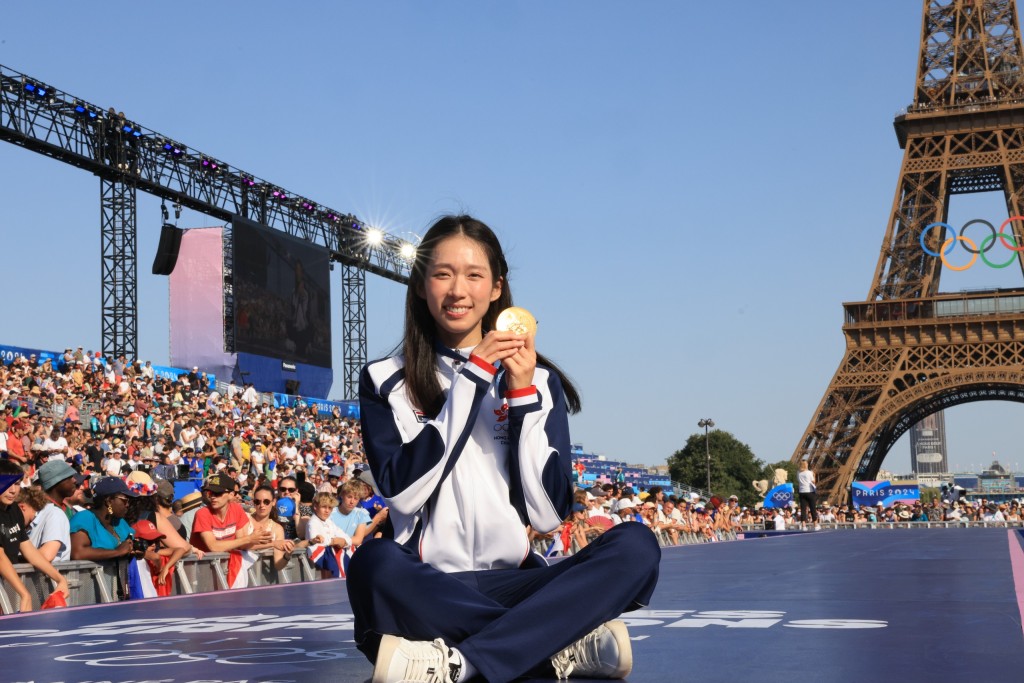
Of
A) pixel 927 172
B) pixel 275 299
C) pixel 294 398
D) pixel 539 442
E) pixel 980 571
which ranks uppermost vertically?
pixel 927 172

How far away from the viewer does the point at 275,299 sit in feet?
110

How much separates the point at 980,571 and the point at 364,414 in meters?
6.51

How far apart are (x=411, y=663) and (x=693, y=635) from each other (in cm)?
166

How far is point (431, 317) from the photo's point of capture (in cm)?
353

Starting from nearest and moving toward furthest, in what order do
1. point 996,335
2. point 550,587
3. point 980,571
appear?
point 550,587
point 980,571
point 996,335

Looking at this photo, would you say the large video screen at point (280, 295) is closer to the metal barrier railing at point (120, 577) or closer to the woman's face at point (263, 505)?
the metal barrier railing at point (120, 577)

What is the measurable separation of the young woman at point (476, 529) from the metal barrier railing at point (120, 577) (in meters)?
4.52

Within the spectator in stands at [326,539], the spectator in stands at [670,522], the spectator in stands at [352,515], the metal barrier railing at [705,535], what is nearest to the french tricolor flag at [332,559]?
the spectator in stands at [326,539]

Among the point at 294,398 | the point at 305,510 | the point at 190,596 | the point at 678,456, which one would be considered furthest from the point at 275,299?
the point at 678,456

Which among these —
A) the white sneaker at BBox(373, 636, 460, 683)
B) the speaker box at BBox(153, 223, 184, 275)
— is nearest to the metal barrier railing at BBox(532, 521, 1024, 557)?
the white sneaker at BBox(373, 636, 460, 683)

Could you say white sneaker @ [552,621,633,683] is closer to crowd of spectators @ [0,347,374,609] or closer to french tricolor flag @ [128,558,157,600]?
crowd of spectators @ [0,347,374,609]

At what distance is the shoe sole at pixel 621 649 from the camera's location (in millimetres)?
3170

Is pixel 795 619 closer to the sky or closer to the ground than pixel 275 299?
closer to the ground

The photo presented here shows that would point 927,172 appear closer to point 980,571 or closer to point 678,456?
point 678,456
